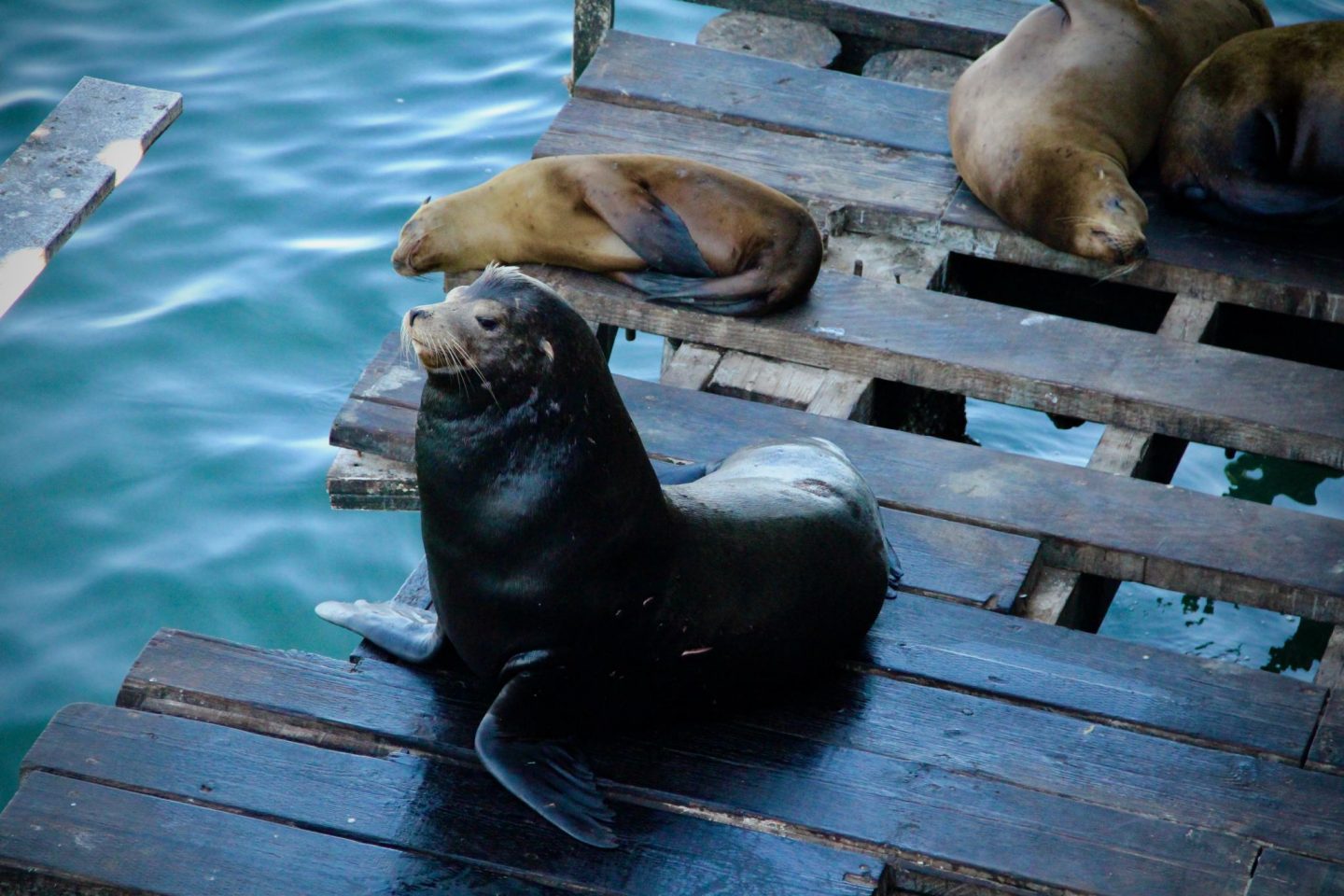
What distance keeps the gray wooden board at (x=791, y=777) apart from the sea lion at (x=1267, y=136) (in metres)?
2.29

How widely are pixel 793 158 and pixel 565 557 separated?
253 centimetres

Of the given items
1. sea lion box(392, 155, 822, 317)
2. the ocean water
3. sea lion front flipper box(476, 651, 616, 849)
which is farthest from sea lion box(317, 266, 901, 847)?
the ocean water

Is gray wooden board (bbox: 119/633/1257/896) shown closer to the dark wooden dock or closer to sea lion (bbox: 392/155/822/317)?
the dark wooden dock

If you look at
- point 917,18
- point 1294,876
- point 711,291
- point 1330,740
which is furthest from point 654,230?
point 1294,876

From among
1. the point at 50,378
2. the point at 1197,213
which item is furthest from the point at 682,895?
the point at 50,378

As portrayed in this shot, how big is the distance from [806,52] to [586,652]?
3.54 m

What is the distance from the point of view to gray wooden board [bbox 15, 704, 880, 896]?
256 cm

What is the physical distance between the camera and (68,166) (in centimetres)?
396

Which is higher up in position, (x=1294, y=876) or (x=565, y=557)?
(x=565, y=557)

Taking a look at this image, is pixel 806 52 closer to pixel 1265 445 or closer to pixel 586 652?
pixel 1265 445

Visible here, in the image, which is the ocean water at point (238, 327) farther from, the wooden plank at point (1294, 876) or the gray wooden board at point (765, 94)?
the wooden plank at point (1294, 876)

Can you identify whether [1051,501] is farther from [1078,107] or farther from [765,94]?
[765,94]

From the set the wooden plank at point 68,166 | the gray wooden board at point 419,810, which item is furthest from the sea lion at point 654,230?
the gray wooden board at point 419,810

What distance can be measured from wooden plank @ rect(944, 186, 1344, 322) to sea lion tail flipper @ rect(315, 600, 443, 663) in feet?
7.52
